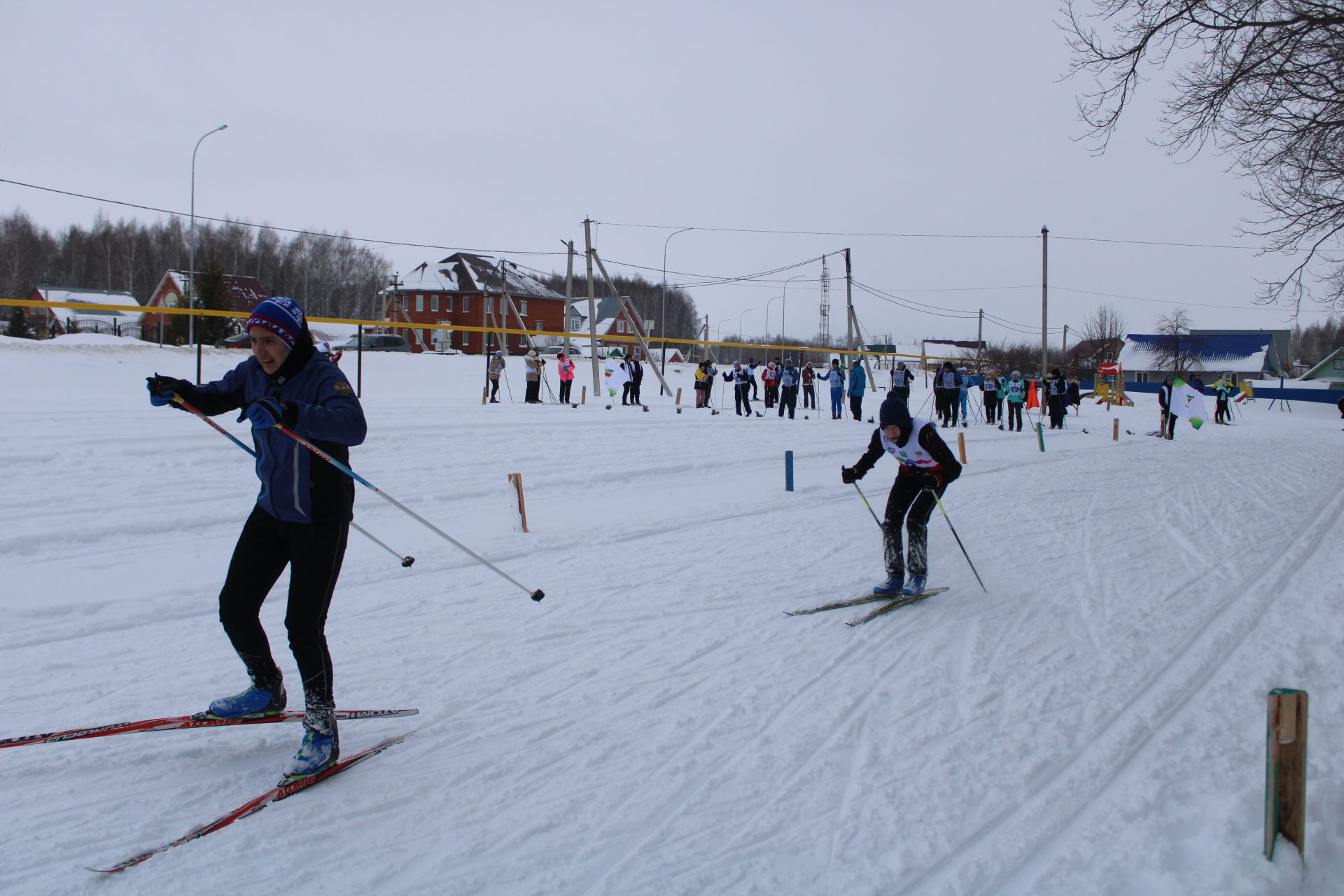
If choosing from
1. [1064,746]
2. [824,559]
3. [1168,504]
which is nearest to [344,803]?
[1064,746]

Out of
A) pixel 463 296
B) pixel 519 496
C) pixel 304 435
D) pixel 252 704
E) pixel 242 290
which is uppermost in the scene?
pixel 463 296

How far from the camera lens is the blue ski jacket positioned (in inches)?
130

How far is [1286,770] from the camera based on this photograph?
300cm

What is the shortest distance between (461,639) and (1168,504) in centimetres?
996

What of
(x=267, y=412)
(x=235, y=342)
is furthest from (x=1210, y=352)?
(x=267, y=412)

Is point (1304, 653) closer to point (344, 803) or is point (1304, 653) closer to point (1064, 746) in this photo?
point (1064, 746)

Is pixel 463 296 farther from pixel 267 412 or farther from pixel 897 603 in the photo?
pixel 267 412

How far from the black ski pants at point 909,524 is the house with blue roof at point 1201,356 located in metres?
72.9

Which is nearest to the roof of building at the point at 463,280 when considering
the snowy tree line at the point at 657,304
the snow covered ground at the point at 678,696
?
the snowy tree line at the point at 657,304

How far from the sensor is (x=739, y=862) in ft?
10.1

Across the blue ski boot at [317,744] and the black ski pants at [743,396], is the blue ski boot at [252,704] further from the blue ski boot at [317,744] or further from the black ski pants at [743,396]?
the black ski pants at [743,396]

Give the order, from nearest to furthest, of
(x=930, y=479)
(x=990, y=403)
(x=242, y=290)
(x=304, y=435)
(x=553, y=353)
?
(x=304, y=435) < (x=930, y=479) < (x=990, y=403) < (x=553, y=353) < (x=242, y=290)

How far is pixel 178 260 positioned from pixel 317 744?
80951 mm

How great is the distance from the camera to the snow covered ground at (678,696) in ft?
10.1
